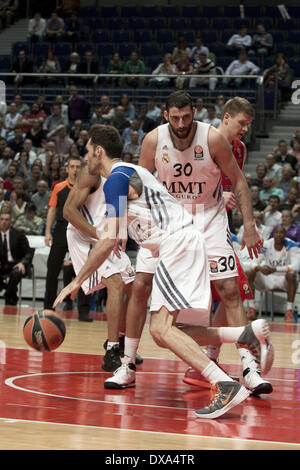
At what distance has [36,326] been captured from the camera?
16.5 ft

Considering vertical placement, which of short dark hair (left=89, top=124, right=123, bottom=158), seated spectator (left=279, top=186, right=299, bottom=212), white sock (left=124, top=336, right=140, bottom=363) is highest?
short dark hair (left=89, top=124, right=123, bottom=158)

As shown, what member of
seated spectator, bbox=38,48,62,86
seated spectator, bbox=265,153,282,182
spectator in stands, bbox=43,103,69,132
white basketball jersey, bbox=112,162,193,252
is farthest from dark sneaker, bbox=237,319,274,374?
seated spectator, bbox=38,48,62,86

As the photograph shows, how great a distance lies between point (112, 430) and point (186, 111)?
216 centimetres

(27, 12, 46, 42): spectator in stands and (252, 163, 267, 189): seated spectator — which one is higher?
(27, 12, 46, 42): spectator in stands

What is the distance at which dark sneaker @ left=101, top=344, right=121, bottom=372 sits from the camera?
20.7ft

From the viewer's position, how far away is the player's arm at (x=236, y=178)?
549 centimetres

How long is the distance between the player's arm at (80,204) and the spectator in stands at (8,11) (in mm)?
16584

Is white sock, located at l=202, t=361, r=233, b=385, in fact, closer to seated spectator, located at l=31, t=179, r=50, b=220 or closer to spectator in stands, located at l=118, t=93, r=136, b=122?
seated spectator, located at l=31, t=179, r=50, b=220

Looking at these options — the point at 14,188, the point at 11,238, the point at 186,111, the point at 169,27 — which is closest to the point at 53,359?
the point at 186,111

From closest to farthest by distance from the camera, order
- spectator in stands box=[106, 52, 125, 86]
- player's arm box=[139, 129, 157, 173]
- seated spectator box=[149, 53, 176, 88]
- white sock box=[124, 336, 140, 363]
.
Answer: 1. player's arm box=[139, 129, 157, 173]
2. white sock box=[124, 336, 140, 363]
3. seated spectator box=[149, 53, 176, 88]
4. spectator in stands box=[106, 52, 125, 86]

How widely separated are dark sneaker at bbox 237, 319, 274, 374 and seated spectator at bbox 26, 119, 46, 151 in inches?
503

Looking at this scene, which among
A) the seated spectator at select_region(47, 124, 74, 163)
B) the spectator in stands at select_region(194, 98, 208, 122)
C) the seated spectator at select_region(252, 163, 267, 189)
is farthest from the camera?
the seated spectator at select_region(47, 124, 74, 163)

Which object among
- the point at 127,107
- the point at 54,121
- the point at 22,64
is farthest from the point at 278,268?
the point at 22,64

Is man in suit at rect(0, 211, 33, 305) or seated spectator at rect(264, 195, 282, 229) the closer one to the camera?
man in suit at rect(0, 211, 33, 305)
